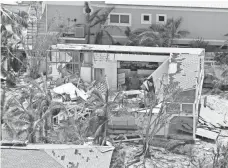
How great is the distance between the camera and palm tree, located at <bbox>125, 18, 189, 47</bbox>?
3553 centimetres

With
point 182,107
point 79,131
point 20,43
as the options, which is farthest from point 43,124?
point 20,43

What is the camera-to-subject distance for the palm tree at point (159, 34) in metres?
35.5

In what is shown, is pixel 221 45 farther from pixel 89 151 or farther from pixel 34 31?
pixel 89 151

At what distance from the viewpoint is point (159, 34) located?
36156 mm

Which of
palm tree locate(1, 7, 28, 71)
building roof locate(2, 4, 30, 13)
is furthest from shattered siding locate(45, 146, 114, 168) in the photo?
building roof locate(2, 4, 30, 13)

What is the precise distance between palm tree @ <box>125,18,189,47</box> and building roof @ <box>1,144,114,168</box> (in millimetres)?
18759

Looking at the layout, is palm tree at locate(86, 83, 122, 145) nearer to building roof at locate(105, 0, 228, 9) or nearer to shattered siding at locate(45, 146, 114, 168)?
shattered siding at locate(45, 146, 114, 168)

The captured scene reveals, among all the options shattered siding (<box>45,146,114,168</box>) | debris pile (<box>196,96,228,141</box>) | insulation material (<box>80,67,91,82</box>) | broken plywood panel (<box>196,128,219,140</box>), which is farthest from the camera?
insulation material (<box>80,67,91,82</box>)

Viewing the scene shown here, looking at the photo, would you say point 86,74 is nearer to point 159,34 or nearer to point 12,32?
point 12,32

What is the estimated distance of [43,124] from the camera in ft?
71.2

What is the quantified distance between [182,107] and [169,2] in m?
15.9

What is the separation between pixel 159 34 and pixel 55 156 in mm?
20997

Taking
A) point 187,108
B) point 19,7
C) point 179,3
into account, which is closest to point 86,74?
point 187,108

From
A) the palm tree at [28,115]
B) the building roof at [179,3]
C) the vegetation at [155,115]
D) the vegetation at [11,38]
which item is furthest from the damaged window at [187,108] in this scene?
the building roof at [179,3]
